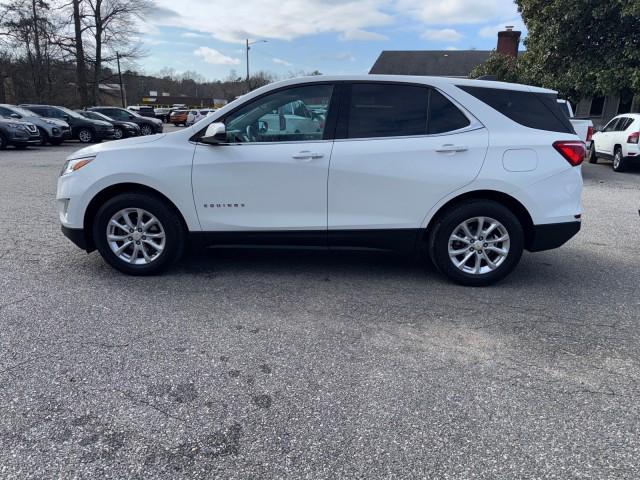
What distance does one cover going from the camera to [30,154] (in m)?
16.4

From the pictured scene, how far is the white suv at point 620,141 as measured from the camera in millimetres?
12906

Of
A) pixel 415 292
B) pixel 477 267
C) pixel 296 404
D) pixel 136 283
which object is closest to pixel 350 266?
pixel 415 292

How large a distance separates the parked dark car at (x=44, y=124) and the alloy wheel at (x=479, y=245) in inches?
750

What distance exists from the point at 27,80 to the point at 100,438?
46.3m

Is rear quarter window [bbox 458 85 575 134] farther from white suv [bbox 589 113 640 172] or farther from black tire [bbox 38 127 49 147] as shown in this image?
black tire [bbox 38 127 49 147]

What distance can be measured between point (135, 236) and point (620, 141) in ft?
45.0

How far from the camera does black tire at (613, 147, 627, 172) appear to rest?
13.4 meters

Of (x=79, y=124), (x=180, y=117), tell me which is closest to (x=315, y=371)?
(x=79, y=124)

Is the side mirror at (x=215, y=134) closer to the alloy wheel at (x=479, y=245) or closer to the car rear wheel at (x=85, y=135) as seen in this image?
the alloy wheel at (x=479, y=245)

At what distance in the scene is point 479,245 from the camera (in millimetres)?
4379

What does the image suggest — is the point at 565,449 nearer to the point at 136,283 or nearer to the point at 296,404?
the point at 296,404

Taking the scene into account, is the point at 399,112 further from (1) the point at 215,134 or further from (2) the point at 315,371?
(2) the point at 315,371

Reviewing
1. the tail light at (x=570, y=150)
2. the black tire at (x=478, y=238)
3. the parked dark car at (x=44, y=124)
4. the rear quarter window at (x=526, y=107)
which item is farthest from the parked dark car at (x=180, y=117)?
the tail light at (x=570, y=150)

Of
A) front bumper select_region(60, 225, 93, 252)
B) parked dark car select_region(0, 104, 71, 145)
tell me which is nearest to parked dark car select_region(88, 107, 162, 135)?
parked dark car select_region(0, 104, 71, 145)
